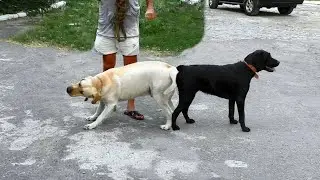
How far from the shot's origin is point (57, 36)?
449 inches

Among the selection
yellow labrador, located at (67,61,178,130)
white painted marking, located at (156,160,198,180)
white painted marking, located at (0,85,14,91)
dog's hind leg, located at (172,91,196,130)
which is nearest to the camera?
white painted marking, located at (156,160,198,180)

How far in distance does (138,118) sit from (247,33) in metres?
7.88

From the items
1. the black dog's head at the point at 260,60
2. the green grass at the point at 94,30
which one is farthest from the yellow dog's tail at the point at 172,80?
the green grass at the point at 94,30

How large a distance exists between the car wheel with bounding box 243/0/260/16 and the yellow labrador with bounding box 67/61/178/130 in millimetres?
12300

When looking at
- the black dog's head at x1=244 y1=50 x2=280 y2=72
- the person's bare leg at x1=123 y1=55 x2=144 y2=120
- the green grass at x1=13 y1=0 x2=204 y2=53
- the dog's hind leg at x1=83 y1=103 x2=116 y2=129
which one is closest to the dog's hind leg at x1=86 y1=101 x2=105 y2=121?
the dog's hind leg at x1=83 y1=103 x2=116 y2=129

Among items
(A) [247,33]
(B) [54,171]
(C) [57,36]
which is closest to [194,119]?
(B) [54,171]

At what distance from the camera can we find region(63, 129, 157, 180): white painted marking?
4508 mm

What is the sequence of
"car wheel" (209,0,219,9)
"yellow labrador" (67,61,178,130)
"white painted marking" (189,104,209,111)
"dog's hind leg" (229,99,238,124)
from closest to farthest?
"yellow labrador" (67,61,178,130), "dog's hind leg" (229,99,238,124), "white painted marking" (189,104,209,111), "car wheel" (209,0,219,9)

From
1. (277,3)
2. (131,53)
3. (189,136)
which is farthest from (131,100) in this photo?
(277,3)

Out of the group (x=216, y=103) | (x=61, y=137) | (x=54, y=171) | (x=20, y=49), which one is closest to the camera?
(x=54, y=171)

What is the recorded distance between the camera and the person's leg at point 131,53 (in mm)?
5805

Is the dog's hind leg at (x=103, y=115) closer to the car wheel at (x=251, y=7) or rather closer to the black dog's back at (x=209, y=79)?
the black dog's back at (x=209, y=79)

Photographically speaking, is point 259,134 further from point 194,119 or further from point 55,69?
point 55,69

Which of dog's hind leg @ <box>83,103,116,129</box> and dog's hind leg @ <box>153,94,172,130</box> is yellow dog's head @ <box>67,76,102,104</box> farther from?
dog's hind leg @ <box>153,94,172,130</box>
